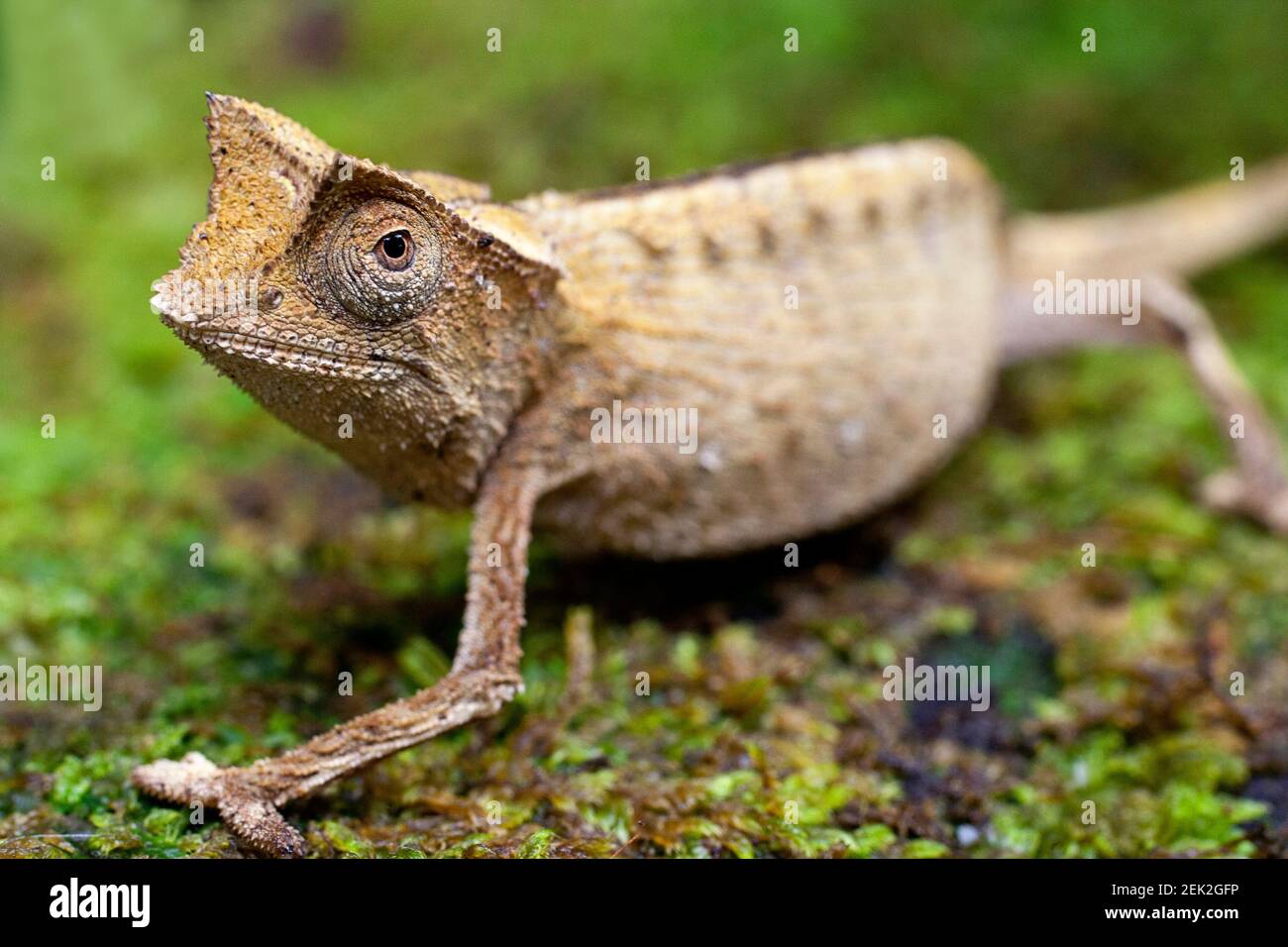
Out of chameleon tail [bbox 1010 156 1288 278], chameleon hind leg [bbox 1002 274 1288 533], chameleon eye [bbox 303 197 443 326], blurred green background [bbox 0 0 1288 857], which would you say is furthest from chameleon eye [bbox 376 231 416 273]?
chameleon tail [bbox 1010 156 1288 278]

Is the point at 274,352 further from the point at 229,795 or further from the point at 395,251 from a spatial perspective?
the point at 229,795

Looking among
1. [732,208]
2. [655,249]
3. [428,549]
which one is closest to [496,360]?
[655,249]

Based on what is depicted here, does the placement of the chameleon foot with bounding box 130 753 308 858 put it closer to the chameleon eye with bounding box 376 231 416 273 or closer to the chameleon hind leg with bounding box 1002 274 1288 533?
the chameleon eye with bounding box 376 231 416 273

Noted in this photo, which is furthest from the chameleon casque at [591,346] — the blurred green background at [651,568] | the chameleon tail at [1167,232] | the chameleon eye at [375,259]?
the chameleon tail at [1167,232]

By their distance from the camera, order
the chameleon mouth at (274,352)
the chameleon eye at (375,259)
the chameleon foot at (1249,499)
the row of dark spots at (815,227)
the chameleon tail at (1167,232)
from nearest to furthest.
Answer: the chameleon mouth at (274,352)
the chameleon eye at (375,259)
the row of dark spots at (815,227)
the chameleon foot at (1249,499)
the chameleon tail at (1167,232)

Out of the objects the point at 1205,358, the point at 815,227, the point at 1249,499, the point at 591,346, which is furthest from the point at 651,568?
the point at 1205,358

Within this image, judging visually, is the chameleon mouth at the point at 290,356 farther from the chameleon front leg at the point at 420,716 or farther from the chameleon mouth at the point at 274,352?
the chameleon front leg at the point at 420,716
